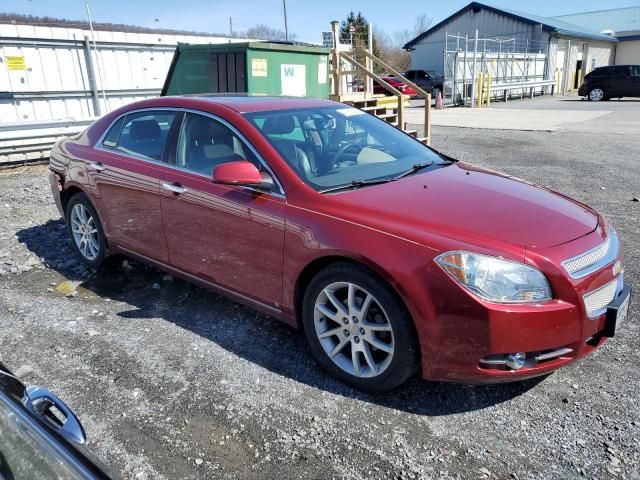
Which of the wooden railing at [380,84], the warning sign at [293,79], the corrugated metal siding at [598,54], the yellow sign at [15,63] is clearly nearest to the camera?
the warning sign at [293,79]

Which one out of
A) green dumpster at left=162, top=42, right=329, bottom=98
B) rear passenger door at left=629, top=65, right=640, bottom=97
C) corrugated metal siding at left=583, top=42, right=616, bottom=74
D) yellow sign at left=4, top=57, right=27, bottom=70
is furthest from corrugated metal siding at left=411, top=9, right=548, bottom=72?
yellow sign at left=4, top=57, right=27, bottom=70

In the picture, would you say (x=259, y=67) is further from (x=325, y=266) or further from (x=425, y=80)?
(x=425, y=80)

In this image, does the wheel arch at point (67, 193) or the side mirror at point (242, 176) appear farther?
the wheel arch at point (67, 193)

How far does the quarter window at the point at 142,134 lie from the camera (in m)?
4.01

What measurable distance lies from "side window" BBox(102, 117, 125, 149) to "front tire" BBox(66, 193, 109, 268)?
557 millimetres

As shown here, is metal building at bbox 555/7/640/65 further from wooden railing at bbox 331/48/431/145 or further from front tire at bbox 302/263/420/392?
front tire at bbox 302/263/420/392

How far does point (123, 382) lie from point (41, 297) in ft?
5.71

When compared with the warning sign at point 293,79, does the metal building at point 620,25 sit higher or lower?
higher

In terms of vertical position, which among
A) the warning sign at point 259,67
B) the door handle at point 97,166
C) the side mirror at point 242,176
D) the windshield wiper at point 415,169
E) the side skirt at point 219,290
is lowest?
the side skirt at point 219,290

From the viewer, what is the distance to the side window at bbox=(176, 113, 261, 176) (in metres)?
3.54

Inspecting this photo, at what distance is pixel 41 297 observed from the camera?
4406 millimetres

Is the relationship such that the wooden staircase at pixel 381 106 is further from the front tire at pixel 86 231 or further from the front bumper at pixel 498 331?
the front bumper at pixel 498 331

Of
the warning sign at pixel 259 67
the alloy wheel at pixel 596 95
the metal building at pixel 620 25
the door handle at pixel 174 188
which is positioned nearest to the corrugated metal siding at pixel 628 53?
the metal building at pixel 620 25

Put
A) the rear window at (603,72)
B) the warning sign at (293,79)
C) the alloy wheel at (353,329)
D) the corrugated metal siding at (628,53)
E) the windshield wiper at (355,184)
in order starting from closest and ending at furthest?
the alloy wheel at (353,329) → the windshield wiper at (355,184) → the warning sign at (293,79) → the rear window at (603,72) → the corrugated metal siding at (628,53)
